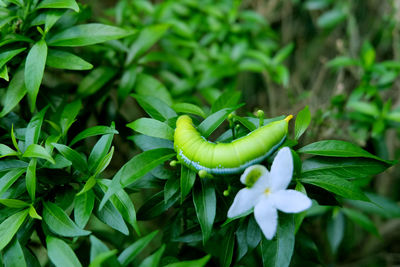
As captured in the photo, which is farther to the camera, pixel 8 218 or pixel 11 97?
pixel 11 97

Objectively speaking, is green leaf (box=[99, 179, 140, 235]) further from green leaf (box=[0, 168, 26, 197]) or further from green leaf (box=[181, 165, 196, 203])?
green leaf (box=[0, 168, 26, 197])

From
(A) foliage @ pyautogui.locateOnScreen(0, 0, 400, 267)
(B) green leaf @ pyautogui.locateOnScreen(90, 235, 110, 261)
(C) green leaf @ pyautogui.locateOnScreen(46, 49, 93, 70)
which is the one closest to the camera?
(B) green leaf @ pyautogui.locateOnScreen(90, 235, 110, 261)

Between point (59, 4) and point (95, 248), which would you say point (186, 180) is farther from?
point (59, 4)

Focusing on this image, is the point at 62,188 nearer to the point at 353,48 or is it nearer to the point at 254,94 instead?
the point at 254,94

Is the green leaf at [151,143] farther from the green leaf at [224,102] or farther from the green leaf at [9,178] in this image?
the green leaf at [9,178]

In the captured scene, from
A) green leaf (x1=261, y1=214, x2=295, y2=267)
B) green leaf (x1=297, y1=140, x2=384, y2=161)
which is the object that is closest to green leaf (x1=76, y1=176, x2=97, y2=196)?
green leaf (x1=261, y1=214, x2=295, y2=267)

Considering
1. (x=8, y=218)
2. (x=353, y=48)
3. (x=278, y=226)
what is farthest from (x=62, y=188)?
(x=353, y=48)
